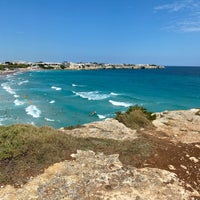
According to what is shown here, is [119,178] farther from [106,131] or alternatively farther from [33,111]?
[33,111]

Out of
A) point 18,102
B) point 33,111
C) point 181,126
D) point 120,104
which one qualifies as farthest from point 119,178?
point 18,102

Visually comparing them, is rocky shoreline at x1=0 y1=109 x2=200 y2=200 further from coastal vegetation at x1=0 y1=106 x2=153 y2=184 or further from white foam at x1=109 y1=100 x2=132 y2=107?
white foam at x1=109 y1=100 x2=132 y2=107

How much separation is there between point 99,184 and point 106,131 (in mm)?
7333

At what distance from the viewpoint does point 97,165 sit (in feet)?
40.6

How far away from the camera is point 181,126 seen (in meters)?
22.2

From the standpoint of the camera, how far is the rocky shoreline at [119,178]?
33.3 ft

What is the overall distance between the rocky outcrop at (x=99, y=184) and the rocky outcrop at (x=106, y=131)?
4.09m

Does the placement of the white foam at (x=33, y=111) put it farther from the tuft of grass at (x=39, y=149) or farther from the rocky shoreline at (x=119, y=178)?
the rocky shoreline at (x=119, y=178)

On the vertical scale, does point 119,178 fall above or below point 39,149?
below

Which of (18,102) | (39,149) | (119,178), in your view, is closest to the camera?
(119,178)

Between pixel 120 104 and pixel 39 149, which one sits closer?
pixel 39 149

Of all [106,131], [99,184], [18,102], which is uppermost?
[99,184]

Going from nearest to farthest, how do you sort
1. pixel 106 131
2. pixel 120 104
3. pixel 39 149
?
pixel 39 149, pixel 106 131, pixel 120 104

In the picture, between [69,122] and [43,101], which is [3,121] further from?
[43,101]
